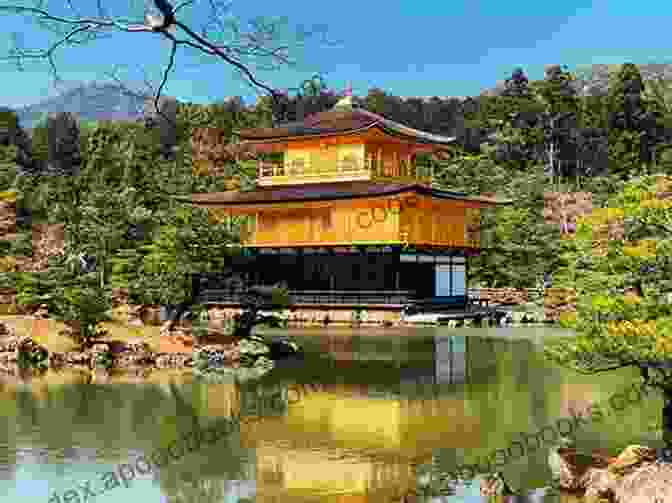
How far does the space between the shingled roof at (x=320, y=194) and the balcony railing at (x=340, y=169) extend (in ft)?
1.41

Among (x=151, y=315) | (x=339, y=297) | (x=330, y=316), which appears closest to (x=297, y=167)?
(x=339, y=297)

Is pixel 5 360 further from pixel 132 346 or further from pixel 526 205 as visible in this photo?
pixel 526 205

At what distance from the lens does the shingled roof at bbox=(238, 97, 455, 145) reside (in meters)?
31.9

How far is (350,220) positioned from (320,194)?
1314mm

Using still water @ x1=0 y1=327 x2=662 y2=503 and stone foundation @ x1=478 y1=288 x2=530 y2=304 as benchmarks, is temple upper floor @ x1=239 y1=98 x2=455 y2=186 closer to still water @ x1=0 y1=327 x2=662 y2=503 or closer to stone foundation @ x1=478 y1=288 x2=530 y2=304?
stone foundation @ x1=478 y1=288 x2=530 y2=304

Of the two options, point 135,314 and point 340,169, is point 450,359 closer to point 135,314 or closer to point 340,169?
point 135,314

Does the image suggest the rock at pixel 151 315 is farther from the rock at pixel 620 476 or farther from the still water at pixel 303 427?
the rock at pixel 620 476

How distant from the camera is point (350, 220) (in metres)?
30.1

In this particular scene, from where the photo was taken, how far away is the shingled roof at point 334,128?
3186 centimetres

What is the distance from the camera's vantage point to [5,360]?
1722 centimetres

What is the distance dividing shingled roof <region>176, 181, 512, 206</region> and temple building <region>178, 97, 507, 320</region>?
0.04 meters

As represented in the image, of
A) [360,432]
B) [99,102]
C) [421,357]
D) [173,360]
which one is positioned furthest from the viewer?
[421,357]

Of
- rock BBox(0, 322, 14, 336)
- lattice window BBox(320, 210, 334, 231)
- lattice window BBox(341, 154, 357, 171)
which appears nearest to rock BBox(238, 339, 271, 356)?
rock BBox(0, 322, 14, 336)

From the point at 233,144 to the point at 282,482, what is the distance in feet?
121
